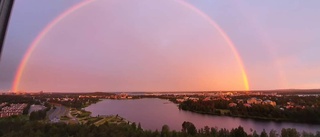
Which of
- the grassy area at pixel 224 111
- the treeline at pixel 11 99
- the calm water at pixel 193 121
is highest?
the treeline at pixel 11 99

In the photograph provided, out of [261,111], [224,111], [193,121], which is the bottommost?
[193,121]

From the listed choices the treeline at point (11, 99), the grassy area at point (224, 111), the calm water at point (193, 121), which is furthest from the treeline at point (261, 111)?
the treeline at point (11, 99)

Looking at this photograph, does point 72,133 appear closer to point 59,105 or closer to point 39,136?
point 39,136

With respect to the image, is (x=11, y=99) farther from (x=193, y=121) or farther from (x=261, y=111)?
(x=261, y=111)

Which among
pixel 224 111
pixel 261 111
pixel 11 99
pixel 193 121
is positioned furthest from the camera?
pixel 224 111

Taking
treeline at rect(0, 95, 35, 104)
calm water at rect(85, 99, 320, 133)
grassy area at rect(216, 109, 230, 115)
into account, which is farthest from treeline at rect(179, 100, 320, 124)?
treeline at rect(0, 95, 35, 104)

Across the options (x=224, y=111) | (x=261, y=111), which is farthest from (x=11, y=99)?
(x=224, y=111)

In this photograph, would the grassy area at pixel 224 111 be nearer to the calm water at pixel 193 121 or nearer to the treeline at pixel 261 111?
the treeline at pixel 261 111

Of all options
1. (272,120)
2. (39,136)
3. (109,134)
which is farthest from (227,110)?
(39,136)
